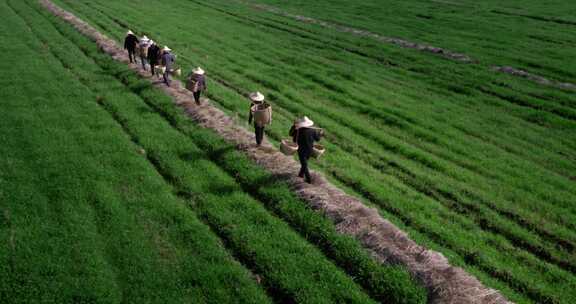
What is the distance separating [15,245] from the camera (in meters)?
10.8

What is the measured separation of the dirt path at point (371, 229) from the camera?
383 inches

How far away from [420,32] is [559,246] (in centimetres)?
3789

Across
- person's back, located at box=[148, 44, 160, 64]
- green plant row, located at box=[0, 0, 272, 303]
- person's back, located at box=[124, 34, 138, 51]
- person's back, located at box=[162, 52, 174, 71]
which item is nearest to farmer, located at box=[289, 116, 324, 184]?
green plant row, located at box=[0, 0, 272, 303]

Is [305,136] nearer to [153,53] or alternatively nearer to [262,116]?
[262,116]

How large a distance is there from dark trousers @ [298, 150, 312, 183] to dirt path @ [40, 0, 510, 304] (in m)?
0.26

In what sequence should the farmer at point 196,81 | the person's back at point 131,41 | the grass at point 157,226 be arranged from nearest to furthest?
the grass at point 157,226, the farmer at point 196,81, the person's back at point 131,41

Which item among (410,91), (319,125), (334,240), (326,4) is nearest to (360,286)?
(334,240)

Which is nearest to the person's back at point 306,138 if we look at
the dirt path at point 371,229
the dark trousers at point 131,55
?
the dirt path at point 371,229

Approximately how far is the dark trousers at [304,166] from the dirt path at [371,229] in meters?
0.26

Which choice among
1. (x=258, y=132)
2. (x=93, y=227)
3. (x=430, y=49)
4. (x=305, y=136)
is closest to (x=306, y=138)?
(x=305, y=136)

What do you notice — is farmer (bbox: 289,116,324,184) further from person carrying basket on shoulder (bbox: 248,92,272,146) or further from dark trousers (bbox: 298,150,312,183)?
person carrying basket on shoulder (bbox: 248,92,272,146)

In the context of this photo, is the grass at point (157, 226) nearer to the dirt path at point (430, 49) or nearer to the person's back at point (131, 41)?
the person's back at point (131, 41)

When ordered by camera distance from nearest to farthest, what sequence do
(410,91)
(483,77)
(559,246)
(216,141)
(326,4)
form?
(559,246) < (216,141) < (410,91) < (483,77) < (326,4)

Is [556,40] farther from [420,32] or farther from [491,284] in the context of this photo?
[491,284]
